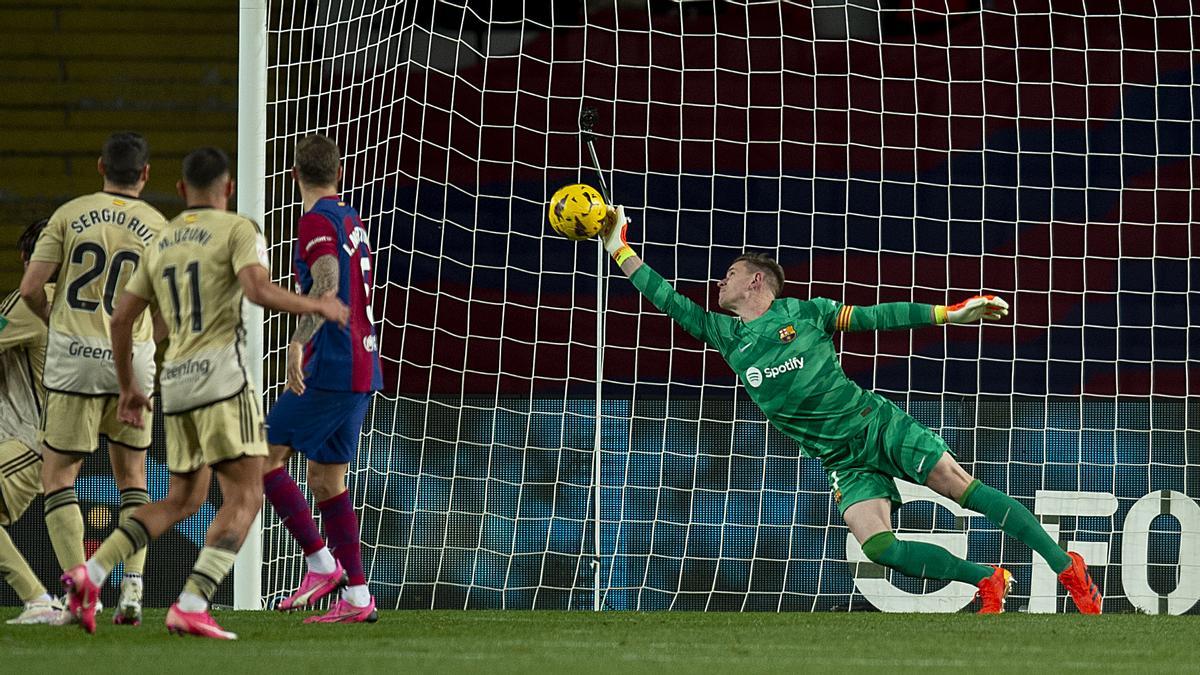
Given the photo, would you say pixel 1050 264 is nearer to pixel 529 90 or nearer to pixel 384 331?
pixel 529 90

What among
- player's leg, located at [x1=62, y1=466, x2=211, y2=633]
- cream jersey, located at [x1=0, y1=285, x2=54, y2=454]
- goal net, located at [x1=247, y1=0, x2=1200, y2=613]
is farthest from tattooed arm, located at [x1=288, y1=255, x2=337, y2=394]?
goal net, located at [x1=247, y1=0, x2=1200, y2=613]

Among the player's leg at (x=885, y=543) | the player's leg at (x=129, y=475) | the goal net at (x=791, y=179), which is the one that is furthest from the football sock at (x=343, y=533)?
the goal net at (x=791, y=179)

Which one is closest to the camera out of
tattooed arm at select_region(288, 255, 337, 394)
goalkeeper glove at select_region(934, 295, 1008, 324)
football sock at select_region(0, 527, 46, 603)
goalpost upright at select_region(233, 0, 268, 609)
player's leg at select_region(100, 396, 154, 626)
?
tattooed arm at select_region(288, 255, 337, 394)

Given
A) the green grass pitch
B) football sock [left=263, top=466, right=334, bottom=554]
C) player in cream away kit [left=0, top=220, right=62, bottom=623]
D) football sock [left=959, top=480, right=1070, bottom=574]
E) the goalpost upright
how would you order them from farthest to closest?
the goalpost upright
football sock [left=959, top=480, right=1070, bottom=574]
player in cream away kit [left=0, top=220, right=62, bottom=623]
football sock [left=263, top=466, right=334, bottom=554]
the green grass pitch

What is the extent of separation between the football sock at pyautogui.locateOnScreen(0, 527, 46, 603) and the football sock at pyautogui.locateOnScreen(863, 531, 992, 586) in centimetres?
314

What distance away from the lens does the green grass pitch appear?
4.44m

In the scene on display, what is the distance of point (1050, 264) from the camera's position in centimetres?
973

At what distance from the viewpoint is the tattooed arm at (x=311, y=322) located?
17.7ft

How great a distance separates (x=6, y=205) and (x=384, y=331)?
2.61 meters

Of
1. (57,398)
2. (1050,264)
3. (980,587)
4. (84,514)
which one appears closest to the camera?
(57,398)

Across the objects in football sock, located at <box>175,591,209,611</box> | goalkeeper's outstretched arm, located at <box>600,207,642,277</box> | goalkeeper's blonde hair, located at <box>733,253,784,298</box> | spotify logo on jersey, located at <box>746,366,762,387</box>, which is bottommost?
football sock, located at <box>175,591,209,611</box>

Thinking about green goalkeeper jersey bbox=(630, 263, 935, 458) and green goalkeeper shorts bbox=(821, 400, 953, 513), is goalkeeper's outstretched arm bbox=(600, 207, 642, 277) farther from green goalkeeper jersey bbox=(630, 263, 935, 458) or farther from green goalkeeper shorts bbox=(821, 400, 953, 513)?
green goalkeeper shorts bbox=(821, 400, 953, 513)

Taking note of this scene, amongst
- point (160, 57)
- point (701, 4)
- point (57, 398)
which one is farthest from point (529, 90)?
point (57, 398)

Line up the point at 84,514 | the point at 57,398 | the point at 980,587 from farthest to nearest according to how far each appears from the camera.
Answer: the point at 84,514
the point at 980,587
the point at 57,398
